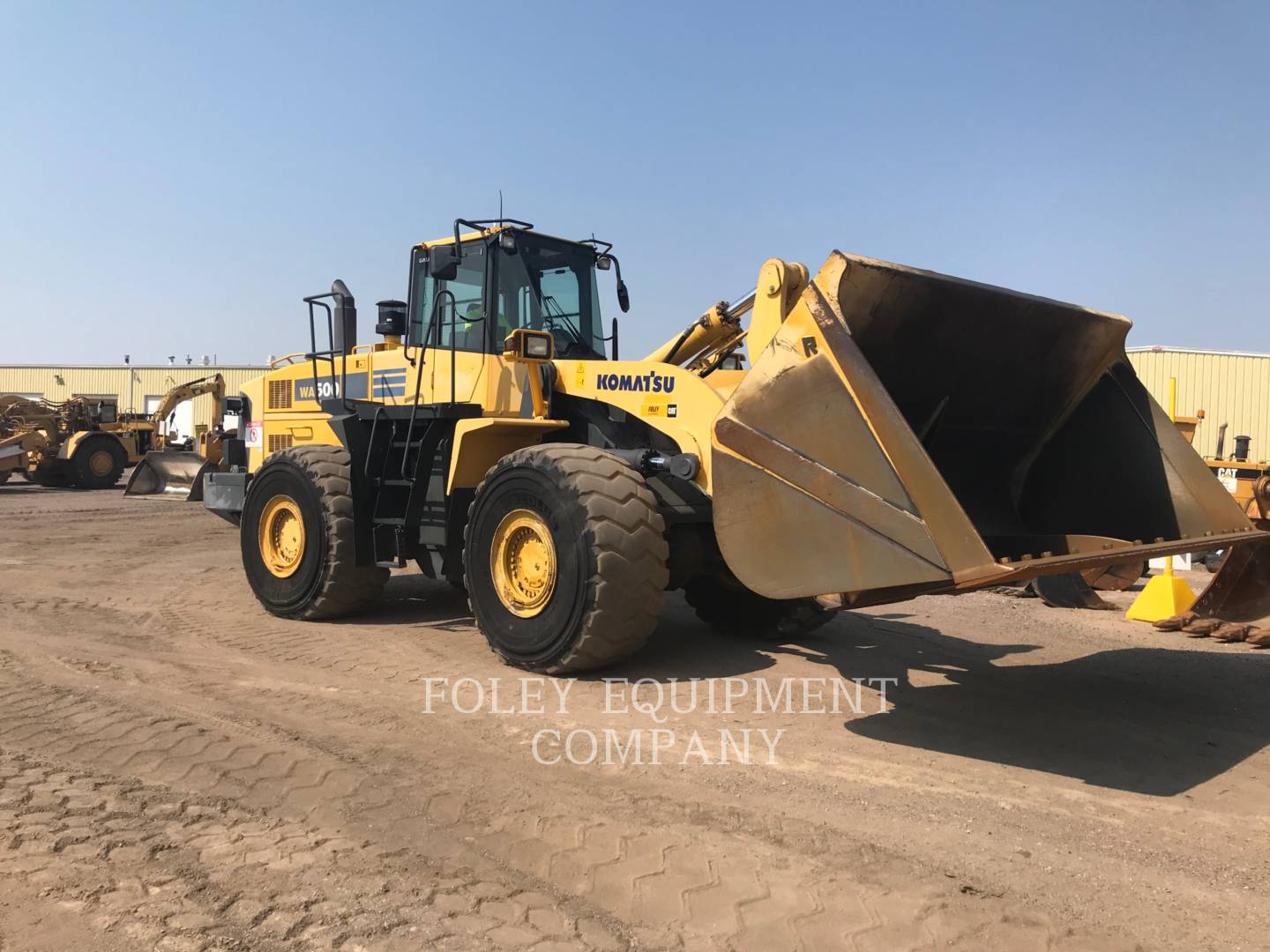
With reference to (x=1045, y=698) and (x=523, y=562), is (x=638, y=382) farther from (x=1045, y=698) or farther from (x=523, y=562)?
(x=1045, y=698)

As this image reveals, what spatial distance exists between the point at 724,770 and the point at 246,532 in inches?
217

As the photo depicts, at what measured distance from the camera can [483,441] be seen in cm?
721

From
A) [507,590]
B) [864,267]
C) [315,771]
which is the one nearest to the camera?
[315,771]

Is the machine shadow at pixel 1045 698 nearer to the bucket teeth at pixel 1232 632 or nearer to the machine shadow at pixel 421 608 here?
the bucket teeth at pixel 1232 632

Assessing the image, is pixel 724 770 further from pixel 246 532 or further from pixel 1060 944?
pixel 246 532

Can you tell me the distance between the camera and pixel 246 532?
8547 millimetres

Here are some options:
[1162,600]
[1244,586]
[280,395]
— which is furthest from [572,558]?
[1162,600]

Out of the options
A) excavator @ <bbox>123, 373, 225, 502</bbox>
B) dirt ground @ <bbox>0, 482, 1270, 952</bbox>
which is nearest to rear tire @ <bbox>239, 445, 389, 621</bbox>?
dirt ground @ <bbox>0, 482, 1270, 952</bbox>

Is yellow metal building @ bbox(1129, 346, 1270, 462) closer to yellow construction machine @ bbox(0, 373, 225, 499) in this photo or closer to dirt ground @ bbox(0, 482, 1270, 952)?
dirt ground @ bbox(0, 482, 1270, 952)

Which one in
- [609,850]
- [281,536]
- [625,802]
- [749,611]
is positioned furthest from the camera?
[281,536]

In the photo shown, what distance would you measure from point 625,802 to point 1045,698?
291cm

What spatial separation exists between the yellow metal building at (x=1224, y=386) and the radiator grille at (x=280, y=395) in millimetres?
22126

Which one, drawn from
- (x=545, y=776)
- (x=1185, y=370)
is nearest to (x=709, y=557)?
(x=545, y=776)

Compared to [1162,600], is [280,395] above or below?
above
